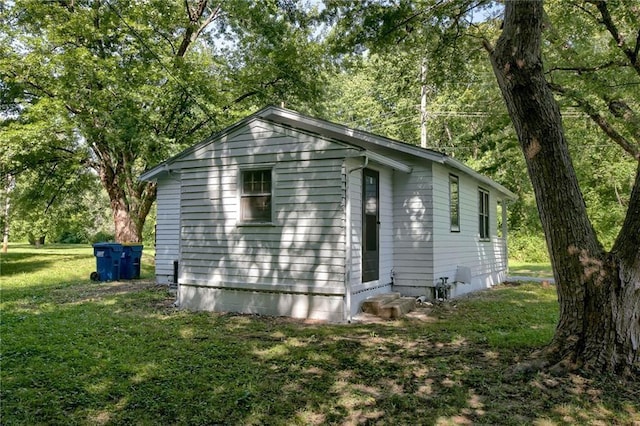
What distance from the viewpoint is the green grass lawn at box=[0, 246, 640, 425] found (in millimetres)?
3539

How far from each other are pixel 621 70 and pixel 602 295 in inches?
→ 330

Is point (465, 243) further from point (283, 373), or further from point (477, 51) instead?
point (283, 373)

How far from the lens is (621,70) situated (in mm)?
10188

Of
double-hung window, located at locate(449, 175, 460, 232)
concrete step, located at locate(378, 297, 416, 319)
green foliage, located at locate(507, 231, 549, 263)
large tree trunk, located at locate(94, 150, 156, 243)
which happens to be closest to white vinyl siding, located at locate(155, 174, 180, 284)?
large tree trunk, located at locate(94, 150, 156, 243)

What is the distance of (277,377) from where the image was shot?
4.46 meters

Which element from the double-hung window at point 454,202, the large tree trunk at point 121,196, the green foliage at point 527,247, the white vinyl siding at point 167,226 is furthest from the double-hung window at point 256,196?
the green foliage at point 527,247

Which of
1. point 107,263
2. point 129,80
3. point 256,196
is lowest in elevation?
point 107,263

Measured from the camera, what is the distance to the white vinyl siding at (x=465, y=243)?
9.45 meters

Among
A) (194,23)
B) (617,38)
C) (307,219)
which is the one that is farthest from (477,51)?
(194,23)

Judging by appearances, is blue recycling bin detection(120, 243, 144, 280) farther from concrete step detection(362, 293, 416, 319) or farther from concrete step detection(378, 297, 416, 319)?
concrete step detection(378, 297, 416, 319)

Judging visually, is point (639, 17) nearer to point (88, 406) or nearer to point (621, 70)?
point (621, 70)

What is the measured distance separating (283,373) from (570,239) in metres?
3.10

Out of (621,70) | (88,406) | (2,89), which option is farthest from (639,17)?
(2,89)

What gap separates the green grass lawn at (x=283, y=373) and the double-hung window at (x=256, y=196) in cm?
181
